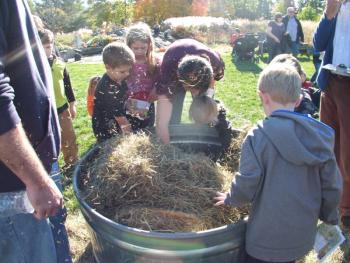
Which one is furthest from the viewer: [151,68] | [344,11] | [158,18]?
[158,18]

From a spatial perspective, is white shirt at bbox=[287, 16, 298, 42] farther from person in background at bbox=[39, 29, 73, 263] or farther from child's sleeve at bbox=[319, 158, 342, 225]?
child's sleeve at bbox=[319, 158, 342, 225]

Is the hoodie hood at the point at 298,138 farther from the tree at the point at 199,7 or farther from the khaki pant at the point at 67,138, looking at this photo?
the tree at the point at 199,7

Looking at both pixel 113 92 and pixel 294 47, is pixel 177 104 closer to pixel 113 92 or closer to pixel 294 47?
pixel 113 92

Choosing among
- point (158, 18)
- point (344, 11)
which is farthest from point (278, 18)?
point (158, 18)

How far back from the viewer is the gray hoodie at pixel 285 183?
1.86 m

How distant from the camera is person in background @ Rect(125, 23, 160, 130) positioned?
10.4 feet

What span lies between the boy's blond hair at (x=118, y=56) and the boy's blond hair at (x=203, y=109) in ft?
2.09

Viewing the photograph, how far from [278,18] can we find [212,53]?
11.0 metres

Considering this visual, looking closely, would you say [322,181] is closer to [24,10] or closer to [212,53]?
[212,53]

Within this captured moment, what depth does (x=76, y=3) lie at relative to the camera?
5528 cm

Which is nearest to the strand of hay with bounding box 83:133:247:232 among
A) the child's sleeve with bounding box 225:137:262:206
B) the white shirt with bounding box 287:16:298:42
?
the child's sleeve with bounding box 225:137:262:206

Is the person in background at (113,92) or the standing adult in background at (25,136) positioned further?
the person in background at (113,92)

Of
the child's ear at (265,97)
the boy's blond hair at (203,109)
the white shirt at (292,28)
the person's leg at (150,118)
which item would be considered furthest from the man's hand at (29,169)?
the white shirt at (292,28)

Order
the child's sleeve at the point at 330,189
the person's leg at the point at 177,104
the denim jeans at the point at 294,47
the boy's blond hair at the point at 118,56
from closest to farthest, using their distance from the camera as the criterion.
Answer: the child's sleeve at the point at 330,189 → the person's leg at the point at 177,104 → the boy's blond hair at the point at 118,56 → the denim jeans at the point at 294,47
